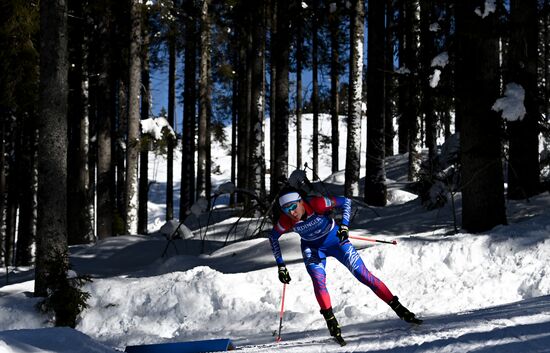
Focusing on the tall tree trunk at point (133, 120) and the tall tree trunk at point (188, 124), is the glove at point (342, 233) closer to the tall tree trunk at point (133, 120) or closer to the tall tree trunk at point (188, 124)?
the tall tree trunk at point (133, 120)

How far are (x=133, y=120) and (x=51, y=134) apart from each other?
5985mm

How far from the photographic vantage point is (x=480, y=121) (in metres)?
9.07

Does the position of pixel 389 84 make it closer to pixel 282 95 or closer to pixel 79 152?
pixel 282 95

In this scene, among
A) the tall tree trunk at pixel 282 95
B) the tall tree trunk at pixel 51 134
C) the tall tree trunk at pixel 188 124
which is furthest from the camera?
the tall tree trunk at pixel 188 124

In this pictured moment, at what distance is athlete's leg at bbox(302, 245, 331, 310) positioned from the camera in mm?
6426

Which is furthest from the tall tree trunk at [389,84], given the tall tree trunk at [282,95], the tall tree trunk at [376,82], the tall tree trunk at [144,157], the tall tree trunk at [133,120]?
the tall tree trunk at [144,157]

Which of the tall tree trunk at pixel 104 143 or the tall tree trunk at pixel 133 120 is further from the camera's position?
the tall tree trunk at pixel 104 143

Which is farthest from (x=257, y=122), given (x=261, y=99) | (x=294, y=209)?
(x=294, y=209)

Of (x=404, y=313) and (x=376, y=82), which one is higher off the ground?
(x=376, y=82)

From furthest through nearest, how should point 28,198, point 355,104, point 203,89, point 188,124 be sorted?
point 188,124 → point 203,89 → point 28,198 → point 355,104

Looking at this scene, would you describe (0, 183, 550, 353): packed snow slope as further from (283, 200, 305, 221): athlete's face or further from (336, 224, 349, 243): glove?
(283, 200, 305, 221): athlete's face

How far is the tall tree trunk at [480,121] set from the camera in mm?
9023

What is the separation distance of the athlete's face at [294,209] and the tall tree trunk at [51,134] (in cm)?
393

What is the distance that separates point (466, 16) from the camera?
908 centimetres
